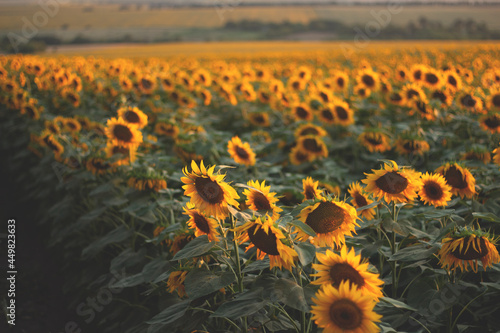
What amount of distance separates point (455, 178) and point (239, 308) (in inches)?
73.1

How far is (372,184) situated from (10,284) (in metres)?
4.28

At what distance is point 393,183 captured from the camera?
2281 millimetres

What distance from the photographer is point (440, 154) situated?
4875 millimetres

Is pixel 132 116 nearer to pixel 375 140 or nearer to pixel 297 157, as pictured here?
pixel 297 157

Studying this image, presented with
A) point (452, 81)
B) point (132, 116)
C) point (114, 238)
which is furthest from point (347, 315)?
point (452, 81)

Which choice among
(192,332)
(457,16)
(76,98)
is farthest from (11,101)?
(457,16)

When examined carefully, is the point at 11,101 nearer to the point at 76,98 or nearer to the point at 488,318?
the point at 76,98

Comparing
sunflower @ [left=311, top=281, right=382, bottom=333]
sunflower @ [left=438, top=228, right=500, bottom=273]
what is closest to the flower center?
sunflower @ [left=438, top=228, right=500, bottom=273]

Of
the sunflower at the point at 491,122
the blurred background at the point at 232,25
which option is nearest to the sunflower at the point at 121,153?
the sunflower at the point at 491,122

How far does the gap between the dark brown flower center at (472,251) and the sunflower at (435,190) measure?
2.00 feet

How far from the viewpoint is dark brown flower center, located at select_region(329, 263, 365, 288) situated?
162 cm

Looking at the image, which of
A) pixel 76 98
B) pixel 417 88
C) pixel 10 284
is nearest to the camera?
pixel 10 284

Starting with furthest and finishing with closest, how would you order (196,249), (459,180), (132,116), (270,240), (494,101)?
(494,101) → (132,116) → (459,180) → (196,249) → (270,240)

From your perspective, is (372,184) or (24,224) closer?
(372,184)
